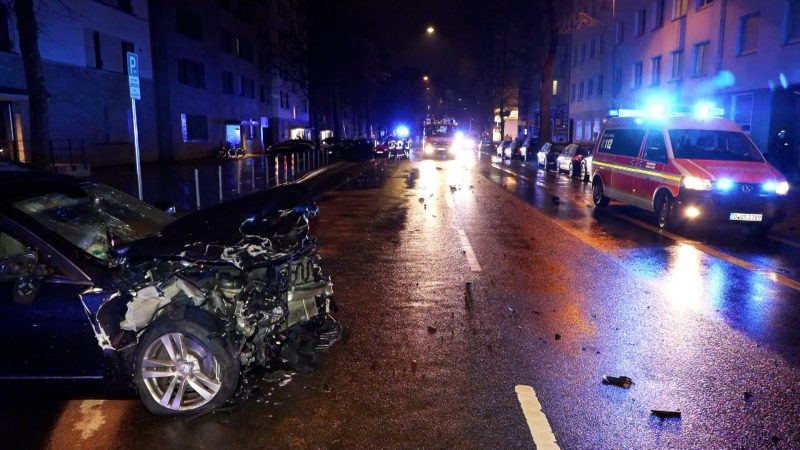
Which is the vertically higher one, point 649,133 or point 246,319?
point 649,133

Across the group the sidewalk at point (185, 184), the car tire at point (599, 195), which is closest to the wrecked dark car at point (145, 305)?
the sidewalk at point (185, 184)

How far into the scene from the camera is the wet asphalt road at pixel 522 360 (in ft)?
12.5

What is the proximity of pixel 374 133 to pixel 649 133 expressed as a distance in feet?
327

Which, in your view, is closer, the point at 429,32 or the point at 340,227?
the point at 340,227

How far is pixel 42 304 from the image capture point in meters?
3.87

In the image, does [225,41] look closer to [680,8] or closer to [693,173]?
[680,8]

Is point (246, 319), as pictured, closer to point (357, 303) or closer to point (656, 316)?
point (357, 303)

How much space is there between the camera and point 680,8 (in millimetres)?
30719

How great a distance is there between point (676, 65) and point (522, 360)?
102 feet

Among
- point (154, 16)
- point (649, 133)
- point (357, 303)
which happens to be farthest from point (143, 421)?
point (154, 16)

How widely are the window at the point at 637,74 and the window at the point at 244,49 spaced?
30524 mm

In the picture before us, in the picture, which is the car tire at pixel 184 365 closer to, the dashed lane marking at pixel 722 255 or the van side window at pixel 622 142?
the dashed lane marking at pixel 722 255

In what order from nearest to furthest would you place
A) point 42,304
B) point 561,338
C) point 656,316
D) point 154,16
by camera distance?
point 42,304, point 561,338, point 656,316, point 154,16

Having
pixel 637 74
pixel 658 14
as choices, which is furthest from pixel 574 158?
pixel 637 74
